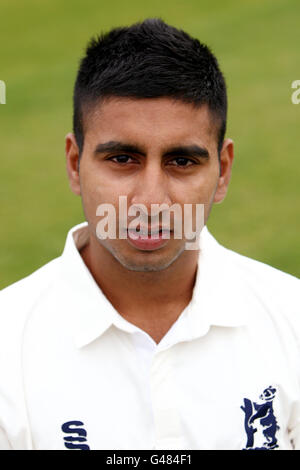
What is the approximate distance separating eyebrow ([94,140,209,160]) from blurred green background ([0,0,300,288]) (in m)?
3.18

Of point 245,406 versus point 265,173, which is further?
point 265,173

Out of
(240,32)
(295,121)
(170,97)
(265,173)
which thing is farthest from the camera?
(240,32)

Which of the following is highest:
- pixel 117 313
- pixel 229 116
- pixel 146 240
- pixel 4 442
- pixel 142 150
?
pixel 229 116

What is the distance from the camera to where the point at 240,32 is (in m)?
8.77

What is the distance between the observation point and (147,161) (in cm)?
241

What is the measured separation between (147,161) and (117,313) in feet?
1.53

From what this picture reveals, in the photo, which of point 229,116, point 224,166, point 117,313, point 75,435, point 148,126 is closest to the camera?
point 148,126

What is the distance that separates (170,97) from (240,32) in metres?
6.61

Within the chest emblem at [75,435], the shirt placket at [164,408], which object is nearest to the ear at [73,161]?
the shirt placket at [164,408]

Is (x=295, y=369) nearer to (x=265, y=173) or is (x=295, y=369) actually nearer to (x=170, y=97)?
(x=170, y=97)

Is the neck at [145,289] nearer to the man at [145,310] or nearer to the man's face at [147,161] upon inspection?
the man at [145,310]

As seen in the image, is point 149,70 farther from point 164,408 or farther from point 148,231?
point 164,408

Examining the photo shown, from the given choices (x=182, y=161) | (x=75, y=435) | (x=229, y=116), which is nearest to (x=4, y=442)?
(x=75, y=435)

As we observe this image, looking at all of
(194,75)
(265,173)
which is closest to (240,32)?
(265,173)
